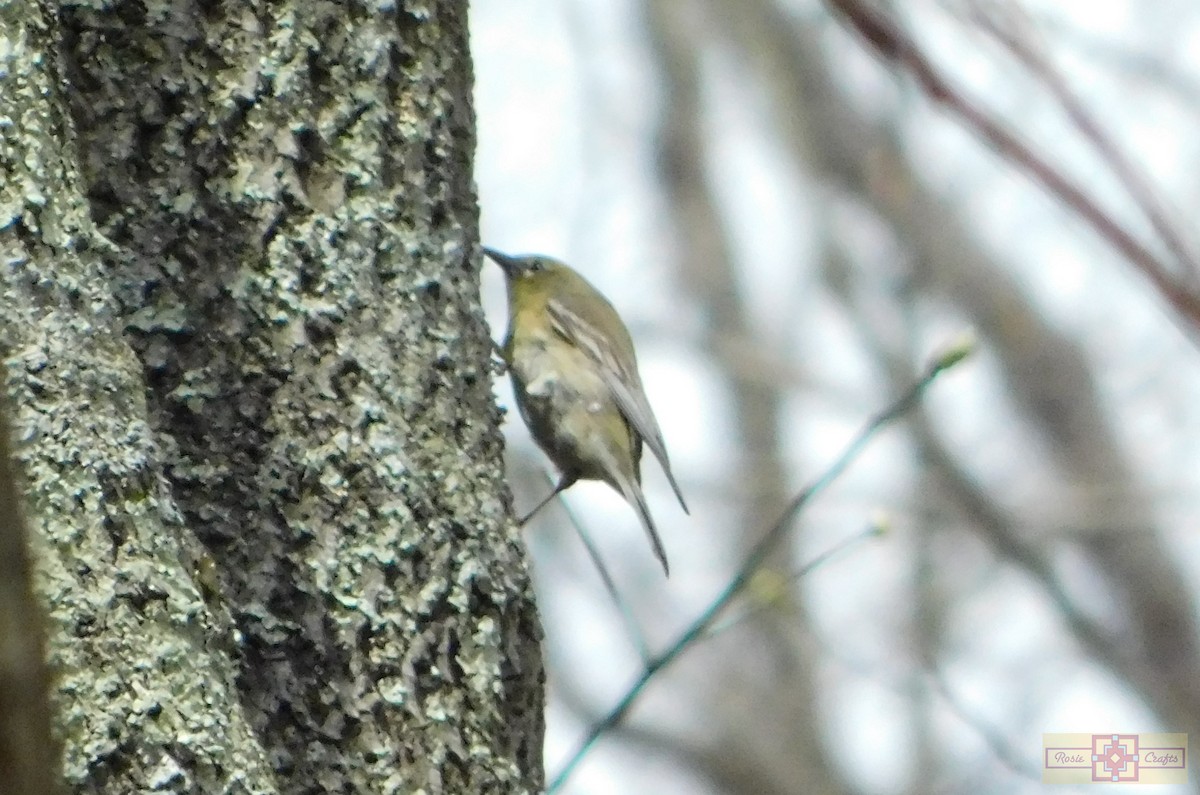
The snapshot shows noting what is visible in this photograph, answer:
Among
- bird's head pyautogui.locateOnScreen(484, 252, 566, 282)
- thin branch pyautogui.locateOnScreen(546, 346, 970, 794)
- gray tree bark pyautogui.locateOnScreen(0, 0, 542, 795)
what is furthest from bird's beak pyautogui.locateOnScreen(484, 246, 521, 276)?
gray tree bark pyautogui.locateOnScreen(0, 0, 542, 795)

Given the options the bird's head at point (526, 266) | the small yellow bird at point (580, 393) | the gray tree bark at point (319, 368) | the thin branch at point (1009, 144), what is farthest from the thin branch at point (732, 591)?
the bird's head at point (526, 266)

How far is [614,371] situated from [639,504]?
0.43 m

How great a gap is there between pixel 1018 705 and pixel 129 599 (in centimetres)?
777

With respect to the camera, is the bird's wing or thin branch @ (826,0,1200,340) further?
the bird's wing

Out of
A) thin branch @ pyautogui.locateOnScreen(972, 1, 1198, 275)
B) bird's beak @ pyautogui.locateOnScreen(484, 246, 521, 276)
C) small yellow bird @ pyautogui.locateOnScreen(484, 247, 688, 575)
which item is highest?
bird's beak @ pyautogui.locateOnScreen(484, 246, 521, 276)

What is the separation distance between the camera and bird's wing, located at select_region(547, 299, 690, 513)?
3822 mm

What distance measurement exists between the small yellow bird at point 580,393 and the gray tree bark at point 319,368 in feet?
5.81

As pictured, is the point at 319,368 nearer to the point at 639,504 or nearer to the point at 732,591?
the point at 732,591

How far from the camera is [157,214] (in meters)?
1.87
